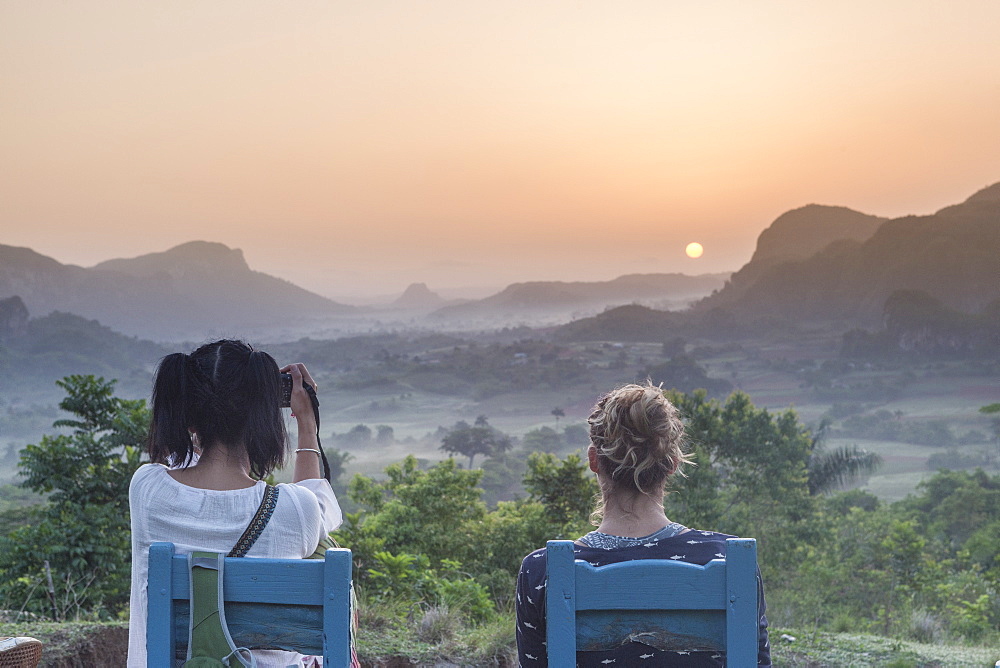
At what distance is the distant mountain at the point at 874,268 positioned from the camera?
6197 centimetres

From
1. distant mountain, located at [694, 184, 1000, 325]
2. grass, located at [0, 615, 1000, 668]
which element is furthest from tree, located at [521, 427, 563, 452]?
grass, located at [0, 615, 1000, 668]

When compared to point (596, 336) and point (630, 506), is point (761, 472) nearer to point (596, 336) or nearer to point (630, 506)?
point (630, 506)

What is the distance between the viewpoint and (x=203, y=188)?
68.6 meters

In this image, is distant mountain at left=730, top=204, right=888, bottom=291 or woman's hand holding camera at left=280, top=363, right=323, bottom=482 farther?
distant mountain at left=730, top=204, right=888, bottom=291

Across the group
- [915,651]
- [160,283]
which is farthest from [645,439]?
[160,283]

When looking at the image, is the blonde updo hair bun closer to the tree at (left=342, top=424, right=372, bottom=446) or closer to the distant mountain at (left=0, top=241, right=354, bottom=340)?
the distant mountain at (left=0, top=241, right=354, bottom=340)

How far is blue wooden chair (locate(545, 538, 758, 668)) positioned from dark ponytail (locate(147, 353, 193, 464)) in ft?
2.59

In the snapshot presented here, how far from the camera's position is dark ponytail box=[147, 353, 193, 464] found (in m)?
1.72

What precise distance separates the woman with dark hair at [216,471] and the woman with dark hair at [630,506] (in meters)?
0.44

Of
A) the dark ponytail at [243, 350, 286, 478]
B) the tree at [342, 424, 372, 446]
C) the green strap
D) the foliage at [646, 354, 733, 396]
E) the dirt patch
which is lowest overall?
the tree at [342, 424, 372, 446]

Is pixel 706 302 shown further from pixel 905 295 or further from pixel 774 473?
pixel 774 473

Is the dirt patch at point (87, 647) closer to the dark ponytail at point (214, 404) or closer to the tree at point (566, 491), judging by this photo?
the dark ponytail at point (214, 404)

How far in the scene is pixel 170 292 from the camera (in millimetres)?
78875

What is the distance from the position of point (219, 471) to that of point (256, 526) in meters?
0.14
